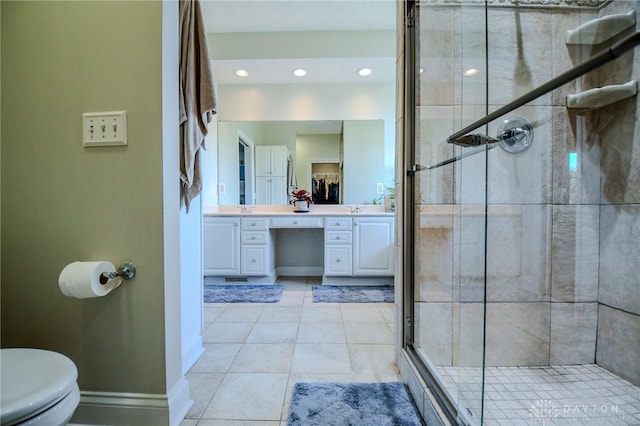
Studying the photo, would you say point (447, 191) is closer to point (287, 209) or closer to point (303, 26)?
point (287, 209)

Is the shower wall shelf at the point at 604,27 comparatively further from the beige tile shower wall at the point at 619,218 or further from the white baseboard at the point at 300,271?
the white baseboard at the point at 300,271

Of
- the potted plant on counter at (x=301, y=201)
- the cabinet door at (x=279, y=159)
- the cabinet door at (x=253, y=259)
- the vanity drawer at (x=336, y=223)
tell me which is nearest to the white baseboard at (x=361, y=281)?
the vanity drawer at (x=336, y=223)

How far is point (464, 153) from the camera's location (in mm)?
1238

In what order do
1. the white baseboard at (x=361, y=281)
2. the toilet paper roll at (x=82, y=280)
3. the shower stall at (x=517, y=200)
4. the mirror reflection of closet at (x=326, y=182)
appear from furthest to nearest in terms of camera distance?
the mirror reflection of closet at (x=326, y=182) < the white baseboard at (x=361, y=281) < the shower stall at (x=517, y=200) < the toilet paper roll at (x=82, y=280)

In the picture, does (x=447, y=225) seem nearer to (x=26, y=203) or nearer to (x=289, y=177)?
(x=26, y=203)

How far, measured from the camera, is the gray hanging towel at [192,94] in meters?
1.26

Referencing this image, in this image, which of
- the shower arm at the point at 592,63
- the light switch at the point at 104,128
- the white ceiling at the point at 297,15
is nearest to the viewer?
the shower arm at the point at 592,63

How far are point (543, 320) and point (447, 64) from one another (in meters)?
1.39

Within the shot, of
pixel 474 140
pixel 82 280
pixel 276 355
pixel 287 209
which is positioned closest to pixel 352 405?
pixel 276 355

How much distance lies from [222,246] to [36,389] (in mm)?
2306

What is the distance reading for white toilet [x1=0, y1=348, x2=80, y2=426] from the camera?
1.89 ft

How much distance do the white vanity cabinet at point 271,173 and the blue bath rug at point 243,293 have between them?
110cm

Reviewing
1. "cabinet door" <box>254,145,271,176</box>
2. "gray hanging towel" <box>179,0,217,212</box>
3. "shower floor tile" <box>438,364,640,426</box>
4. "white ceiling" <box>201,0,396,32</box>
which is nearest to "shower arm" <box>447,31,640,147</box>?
"shower floor tile" <box>438,364,640,426</box>

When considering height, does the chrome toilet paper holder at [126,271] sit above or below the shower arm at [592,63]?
below
